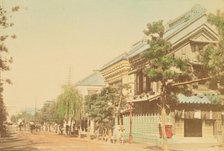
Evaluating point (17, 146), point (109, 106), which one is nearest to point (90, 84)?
point (109, 106)

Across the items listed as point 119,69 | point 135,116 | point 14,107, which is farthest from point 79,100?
point 14,107

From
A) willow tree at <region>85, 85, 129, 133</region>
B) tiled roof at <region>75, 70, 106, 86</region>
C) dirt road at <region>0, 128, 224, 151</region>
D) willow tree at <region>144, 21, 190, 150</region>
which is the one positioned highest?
tiled roof at <region>75, 70, 106, 86</region>

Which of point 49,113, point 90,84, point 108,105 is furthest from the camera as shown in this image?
point 49,113

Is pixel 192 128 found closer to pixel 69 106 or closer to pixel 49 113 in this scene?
Answer: pixel 69 106

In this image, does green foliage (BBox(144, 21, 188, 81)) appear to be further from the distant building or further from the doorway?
the distant building

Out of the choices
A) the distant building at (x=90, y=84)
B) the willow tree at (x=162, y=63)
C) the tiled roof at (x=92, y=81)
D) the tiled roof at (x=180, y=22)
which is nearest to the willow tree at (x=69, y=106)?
the distant building at (x=90, y=84)

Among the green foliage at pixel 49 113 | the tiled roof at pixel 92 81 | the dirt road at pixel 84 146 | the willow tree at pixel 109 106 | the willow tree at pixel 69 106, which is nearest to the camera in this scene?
the dirt road at pixel 84 146

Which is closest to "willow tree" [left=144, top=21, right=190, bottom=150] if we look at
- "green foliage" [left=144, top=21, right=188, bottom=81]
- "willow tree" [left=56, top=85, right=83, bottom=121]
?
"green foliage" [left=144, top=21, right=188, bottom=81]

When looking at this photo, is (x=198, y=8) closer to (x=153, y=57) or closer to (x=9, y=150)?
(x=153, y=57)

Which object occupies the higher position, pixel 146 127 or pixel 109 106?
pixel 109 106

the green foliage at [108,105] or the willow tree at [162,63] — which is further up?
the willow tree at [162,63]

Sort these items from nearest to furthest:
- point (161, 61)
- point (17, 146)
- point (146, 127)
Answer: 1. point (161, 61)
2. point (17, 146)
3. point (146, 127)

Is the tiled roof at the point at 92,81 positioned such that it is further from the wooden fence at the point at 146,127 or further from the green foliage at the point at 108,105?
the wooden fence at the point at 146,127

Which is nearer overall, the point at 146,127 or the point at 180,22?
the point at 146,127
